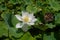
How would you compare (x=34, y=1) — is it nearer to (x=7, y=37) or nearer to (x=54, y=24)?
(x=54, y=24)

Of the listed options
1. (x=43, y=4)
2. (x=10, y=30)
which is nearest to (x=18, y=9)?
(x=43, y=4)

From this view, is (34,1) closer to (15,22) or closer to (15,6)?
(15,6)

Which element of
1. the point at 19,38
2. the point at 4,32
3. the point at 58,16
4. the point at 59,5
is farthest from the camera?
the point at 59,5

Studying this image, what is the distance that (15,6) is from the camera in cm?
206

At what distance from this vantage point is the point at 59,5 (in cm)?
188

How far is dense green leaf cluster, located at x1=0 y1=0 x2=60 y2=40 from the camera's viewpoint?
149 cm

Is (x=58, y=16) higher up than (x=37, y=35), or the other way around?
(x=58, y=16)

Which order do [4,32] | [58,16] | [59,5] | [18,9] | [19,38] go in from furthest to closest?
[18,9], [59,5], [58,16], [4,32], [19,38]

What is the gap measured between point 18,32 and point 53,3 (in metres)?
0.54

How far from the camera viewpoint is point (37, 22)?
1.63 m

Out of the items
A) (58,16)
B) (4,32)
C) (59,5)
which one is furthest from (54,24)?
(4,32)

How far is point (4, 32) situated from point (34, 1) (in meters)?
0.61

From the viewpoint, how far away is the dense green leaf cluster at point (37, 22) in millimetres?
1490

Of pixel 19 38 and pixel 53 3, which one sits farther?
pixel 53 3
